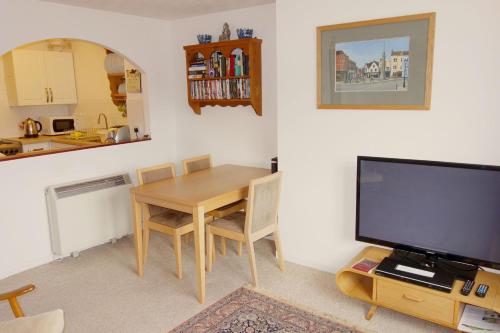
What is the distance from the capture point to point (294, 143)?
325cm

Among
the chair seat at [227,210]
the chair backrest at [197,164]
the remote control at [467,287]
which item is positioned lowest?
the remote control at [467,287]

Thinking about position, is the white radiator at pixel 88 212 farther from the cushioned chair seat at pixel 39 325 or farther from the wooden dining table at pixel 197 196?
the cushioned chair seat at pixel 39 325

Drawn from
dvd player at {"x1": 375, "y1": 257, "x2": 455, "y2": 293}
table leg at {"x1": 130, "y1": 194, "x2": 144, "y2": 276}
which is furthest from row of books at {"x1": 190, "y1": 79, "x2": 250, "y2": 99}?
dvd player at {"x1": 375, "y1": 257, "x2": 455, "y2": 293}

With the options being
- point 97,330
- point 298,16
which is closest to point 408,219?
point 298,16

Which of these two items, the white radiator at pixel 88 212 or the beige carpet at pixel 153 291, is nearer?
the beige carpet at pixel 153 291

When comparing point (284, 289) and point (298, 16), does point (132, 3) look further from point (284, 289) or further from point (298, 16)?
point (284, 289)

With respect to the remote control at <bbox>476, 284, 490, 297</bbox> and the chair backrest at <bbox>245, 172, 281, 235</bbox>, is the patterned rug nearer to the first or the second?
the chair backrest at <bbox>245, 172, 281, 235</bbox>

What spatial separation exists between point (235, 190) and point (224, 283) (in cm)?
74

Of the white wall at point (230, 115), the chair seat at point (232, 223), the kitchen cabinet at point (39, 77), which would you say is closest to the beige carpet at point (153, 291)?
the chair seat at point (232, 223)

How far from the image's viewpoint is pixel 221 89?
3.98m

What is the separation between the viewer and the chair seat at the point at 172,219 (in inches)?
128

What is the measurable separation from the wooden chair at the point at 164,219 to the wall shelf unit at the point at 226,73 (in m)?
0.92

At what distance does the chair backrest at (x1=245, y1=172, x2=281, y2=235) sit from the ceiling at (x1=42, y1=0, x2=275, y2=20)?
172cm

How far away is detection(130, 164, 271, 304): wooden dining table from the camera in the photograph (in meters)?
2.84
